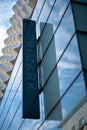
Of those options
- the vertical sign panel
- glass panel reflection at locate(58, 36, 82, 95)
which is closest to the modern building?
glass panel reflection at locate(58, 36, 82, 95)

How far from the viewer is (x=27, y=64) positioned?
1816 cm

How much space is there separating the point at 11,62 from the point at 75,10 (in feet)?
43.4

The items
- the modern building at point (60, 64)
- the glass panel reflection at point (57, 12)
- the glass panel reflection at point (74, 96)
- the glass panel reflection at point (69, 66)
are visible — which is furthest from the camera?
the glass panel reflection at point (57, 12)

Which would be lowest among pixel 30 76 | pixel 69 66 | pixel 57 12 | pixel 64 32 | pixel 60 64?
pixel 30 76

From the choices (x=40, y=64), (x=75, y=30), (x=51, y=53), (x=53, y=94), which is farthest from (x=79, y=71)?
(x=40, y=64)

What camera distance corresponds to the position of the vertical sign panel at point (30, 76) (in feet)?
54.7

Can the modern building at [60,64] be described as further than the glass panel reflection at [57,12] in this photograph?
No

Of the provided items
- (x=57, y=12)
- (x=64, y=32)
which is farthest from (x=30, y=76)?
(x=57, y=12)

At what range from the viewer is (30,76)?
17.7m

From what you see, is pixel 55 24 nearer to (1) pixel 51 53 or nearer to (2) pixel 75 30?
(1) pixel 51 53

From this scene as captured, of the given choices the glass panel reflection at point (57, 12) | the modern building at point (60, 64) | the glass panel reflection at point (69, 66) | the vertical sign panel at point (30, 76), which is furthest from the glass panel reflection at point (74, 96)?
the glass panel reflection at point (57, 12)

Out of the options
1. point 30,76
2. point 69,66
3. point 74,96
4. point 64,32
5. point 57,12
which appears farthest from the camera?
point 30,76

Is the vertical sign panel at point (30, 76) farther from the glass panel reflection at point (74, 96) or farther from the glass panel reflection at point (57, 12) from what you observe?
the glass panel reflection at point (74, 96)

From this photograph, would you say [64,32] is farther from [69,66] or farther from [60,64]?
[69,66]
